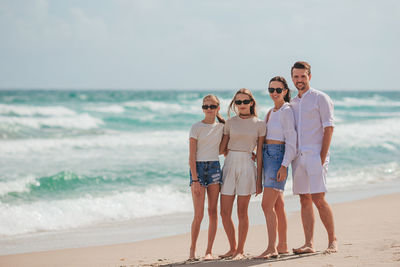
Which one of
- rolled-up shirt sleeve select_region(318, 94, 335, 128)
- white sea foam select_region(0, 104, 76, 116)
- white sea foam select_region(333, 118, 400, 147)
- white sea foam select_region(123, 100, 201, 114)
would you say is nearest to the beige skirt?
rolled-up shirt sleeve select_region(318, 94, 335, 128)

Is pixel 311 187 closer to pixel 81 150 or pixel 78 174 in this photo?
pixel 78 174

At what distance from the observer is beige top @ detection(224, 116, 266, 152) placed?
514cm

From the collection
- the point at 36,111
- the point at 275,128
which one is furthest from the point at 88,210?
the point at 36,111

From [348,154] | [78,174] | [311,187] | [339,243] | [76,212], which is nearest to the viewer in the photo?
[311,187]

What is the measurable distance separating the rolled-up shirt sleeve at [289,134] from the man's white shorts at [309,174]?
0.12m

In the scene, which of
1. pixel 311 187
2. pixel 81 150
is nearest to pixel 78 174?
pixel 81 150

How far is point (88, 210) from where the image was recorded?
8641mm

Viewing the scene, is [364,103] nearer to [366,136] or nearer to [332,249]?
[366,136]

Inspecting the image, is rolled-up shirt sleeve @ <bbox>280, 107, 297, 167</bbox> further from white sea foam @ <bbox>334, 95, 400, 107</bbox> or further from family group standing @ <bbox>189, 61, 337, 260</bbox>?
white sea foam @ <bbox>334, 95, 400, 107</bbox>

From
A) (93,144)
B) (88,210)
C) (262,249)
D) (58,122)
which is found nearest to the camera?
(262,249)

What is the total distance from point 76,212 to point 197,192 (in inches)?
152

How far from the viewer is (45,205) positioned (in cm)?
879

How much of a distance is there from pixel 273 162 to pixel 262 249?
1.56m

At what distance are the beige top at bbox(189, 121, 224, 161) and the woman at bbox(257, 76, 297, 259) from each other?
20.4 inches
